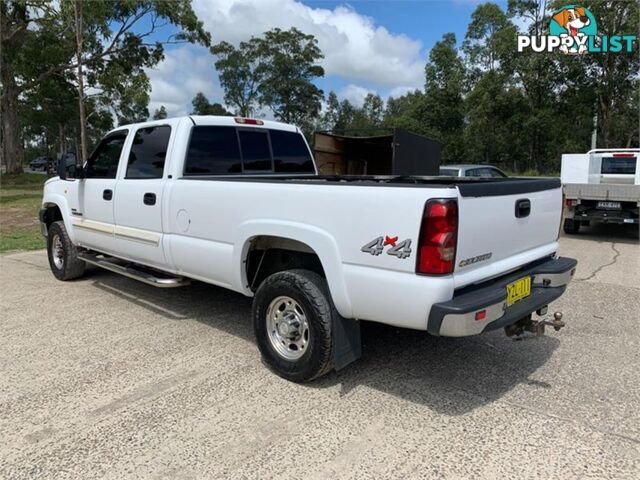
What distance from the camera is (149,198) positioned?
4.76 metres

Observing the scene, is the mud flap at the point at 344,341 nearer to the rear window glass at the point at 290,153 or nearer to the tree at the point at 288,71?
the rear window glass at the point at 290,153

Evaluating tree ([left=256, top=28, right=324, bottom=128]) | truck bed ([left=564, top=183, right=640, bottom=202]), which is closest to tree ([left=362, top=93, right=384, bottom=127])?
tree ([left=256, top=28, right=324, bottom=128])

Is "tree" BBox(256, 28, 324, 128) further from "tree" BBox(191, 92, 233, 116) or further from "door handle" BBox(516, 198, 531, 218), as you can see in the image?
"door handle" BBox(516, 198, 531, 218)

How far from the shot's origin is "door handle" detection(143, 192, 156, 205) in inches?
185

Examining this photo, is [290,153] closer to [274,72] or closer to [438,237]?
[438,237]

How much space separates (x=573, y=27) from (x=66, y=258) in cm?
2910

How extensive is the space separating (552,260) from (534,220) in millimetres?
575

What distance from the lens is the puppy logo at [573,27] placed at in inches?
1047

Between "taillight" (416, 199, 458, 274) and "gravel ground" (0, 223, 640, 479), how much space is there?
1.01 m

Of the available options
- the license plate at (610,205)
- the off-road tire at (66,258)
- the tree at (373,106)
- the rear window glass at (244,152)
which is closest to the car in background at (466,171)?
the license plate at (610,205)

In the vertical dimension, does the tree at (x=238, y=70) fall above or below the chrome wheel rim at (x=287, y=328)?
above

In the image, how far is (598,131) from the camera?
32000mm

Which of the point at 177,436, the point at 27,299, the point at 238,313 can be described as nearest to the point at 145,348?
the point at 238,313

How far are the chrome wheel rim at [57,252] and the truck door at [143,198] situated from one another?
1.86 metres
